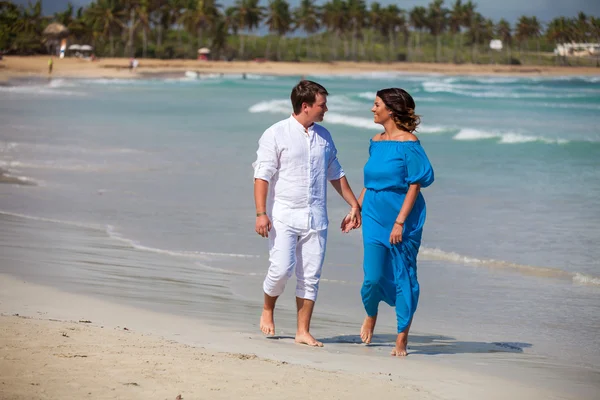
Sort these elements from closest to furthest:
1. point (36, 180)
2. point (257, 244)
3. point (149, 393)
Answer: point (149, 393), point (257, 244), point (36, 180)

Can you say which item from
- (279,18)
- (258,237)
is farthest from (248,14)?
(258,237)

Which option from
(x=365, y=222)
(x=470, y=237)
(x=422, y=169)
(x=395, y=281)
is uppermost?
(x=422, y=169)

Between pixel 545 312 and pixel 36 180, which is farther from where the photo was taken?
pixel 36 180

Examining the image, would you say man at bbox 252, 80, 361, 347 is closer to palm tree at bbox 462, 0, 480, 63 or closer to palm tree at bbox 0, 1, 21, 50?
palm tree at bbox 0, 1, 21, 50

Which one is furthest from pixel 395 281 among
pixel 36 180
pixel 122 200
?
pixel 36 180

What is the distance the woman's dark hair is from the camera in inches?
213

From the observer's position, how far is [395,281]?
17.9 ft

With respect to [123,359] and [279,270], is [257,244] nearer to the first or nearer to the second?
[279,270]

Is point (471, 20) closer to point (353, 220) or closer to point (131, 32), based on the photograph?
point (131, 32)

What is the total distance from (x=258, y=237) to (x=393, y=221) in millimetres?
4527

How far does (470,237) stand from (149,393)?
6738 millimetres

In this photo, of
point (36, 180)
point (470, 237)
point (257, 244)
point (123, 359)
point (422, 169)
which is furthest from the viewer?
point (36, 180)

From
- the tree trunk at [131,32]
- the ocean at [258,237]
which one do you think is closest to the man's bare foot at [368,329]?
the ocean at [258,237]

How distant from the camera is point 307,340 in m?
5.37
